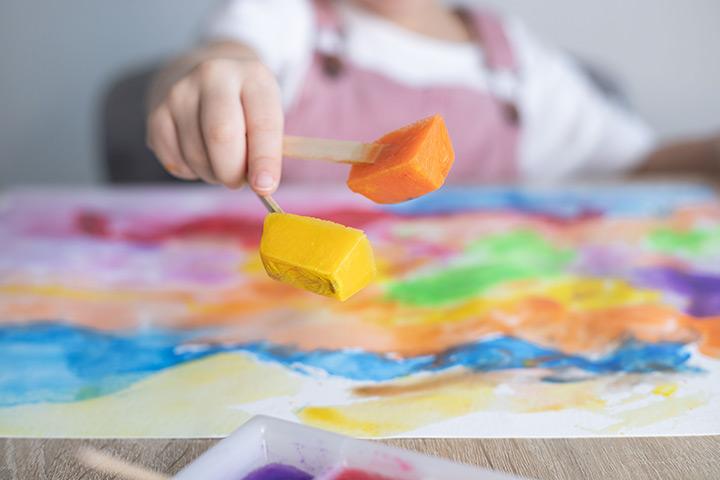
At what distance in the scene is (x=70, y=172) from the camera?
1667 mm

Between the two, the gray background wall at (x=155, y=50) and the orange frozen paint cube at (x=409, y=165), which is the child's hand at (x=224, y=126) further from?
the gray background wall at (x=155, y=50)

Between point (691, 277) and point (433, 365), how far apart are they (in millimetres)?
271

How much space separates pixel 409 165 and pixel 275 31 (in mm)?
616

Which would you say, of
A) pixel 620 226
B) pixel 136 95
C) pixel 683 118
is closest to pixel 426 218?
pixel 620 226

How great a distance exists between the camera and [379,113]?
40.1 inches

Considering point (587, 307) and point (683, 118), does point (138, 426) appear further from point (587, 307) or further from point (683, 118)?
point (683, 118)

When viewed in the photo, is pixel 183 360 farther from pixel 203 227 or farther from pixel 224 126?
pixel 203 227

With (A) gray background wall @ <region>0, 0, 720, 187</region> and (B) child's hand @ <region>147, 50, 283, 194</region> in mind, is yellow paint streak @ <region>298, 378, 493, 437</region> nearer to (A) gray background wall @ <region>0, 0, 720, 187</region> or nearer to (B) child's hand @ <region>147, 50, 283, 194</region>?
(B) child's hand @ <region>147, 50, 283, 194</region>

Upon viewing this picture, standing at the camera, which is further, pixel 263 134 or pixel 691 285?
pixel 691 285

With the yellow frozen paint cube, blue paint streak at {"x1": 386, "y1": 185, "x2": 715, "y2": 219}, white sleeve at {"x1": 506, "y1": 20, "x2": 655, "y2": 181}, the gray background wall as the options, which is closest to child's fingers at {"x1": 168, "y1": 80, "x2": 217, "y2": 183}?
the yellow frozen paint cube

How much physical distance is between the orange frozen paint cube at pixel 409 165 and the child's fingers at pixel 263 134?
1.8 inches

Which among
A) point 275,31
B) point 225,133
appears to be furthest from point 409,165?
point 275,31

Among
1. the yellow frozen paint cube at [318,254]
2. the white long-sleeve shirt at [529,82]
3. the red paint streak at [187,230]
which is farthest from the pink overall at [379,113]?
the yellow frozen paint cube at [318,254]

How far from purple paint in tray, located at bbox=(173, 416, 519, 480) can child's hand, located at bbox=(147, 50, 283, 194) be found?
0.46 feet
